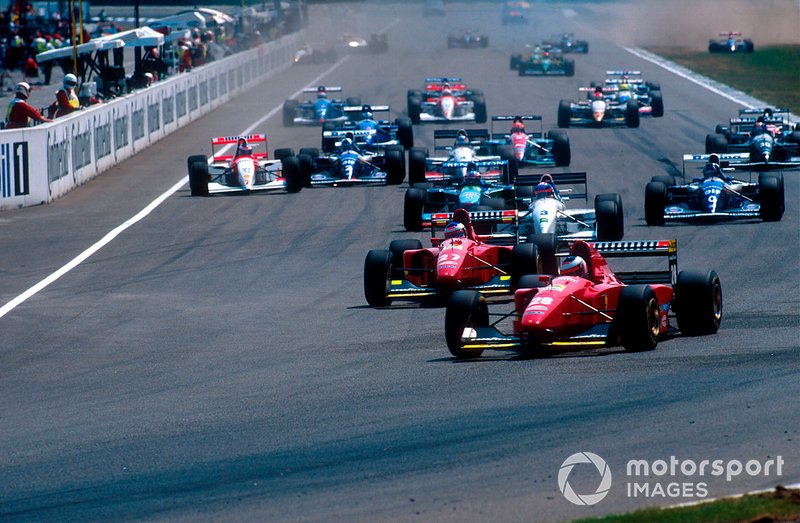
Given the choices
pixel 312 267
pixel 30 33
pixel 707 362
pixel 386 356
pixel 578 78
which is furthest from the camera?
pixel 30 33

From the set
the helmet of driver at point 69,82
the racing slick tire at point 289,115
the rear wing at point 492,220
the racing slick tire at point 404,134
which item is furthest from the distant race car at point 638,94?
the rear wing at point 492,220

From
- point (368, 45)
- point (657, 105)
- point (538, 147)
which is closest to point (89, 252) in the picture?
point (538, 147)

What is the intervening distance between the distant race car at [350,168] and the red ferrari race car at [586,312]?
14720 mm

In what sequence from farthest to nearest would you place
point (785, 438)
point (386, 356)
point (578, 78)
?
point (578, 78) → point (386, 356) → point (785, 438)

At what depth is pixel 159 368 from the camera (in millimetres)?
13922

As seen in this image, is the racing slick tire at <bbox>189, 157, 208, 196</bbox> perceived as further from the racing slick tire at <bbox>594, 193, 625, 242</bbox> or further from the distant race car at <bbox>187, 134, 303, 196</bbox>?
the racing slick tire at <bbox>594, 193, 625, 242</bbox>

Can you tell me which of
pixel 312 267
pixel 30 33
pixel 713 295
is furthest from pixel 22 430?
pixel 30 33

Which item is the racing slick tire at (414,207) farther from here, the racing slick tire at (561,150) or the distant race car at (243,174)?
the racing slick tire at (561,150)

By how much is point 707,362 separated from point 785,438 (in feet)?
9.70

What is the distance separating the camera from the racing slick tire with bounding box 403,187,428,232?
22.7m

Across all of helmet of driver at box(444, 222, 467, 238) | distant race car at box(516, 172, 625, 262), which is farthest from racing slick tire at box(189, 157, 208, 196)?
helmet of driver at box(444, 222, 467, 238)

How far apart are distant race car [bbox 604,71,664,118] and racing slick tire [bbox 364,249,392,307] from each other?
26.5 meters

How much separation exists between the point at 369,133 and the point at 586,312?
17746 millimetres

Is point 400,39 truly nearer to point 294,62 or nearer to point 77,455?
point 294,62
